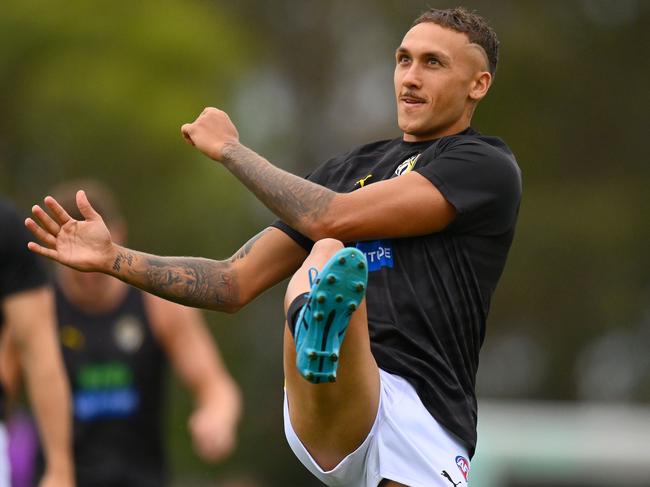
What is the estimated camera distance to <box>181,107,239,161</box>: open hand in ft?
19.2

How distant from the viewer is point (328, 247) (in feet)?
18.2

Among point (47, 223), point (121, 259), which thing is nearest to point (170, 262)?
point (121, 259)

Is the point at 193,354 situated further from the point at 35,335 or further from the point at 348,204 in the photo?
the point at 348,204

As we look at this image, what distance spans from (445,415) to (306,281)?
28.8 inches

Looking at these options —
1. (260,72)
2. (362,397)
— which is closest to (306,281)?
(362,397)

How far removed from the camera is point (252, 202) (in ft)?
69.6

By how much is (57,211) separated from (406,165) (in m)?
1.33

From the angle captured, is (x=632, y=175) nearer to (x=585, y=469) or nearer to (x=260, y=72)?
(x=260, y=72)

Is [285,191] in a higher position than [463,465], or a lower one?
higher

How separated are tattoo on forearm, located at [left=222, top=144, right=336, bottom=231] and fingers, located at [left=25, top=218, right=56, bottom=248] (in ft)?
2.38

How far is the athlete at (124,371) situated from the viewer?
8.91 m

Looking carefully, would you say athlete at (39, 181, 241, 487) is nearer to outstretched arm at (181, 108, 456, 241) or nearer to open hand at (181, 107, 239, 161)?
open hand at (181, 107, 239, 161)

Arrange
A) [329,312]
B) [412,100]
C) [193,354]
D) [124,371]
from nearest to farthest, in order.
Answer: [329,312] < [412,100] < [124,371] < [193,354]

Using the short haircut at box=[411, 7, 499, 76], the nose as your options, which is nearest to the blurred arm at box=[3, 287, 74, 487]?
the nose
